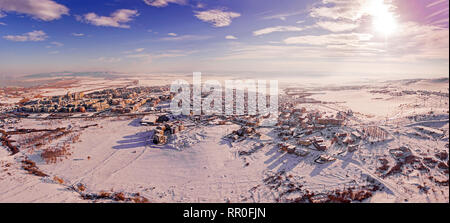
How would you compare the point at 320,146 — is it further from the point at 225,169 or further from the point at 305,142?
the point at 225,169

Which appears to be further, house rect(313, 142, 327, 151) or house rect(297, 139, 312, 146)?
house rect(297, 139, 312, 146)

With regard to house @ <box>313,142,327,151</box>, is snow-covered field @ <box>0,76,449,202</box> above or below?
below

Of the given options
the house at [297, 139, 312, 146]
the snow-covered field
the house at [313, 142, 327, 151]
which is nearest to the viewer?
the snow-covered field

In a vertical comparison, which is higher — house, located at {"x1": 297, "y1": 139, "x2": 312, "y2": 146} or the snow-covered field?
house, located at {"x1": 297, "y1": 139, "x2": 312, "y2": 146}

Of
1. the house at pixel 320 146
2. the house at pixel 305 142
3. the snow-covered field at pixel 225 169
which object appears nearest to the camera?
the snow-covered field at pixel 225 169

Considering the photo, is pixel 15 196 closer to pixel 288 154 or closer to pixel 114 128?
pixel 114 128

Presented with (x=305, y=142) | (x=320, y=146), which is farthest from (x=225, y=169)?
(x=320, y=146)

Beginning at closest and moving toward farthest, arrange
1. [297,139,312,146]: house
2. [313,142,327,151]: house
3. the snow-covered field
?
1. the snow-covered field
2. [313,142,327,151]: house
3. [297,139,312,146]: house

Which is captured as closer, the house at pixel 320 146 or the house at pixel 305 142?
the house at pixel 320 146

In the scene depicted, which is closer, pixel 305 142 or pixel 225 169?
pixel 225 169

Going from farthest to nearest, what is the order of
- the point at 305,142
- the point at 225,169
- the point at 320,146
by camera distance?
the point at 305,142, the point at 320,146, the point at 225,169

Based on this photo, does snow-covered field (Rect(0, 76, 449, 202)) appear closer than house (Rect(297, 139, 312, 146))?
Yes

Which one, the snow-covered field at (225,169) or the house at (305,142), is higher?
the house at (305,142)
